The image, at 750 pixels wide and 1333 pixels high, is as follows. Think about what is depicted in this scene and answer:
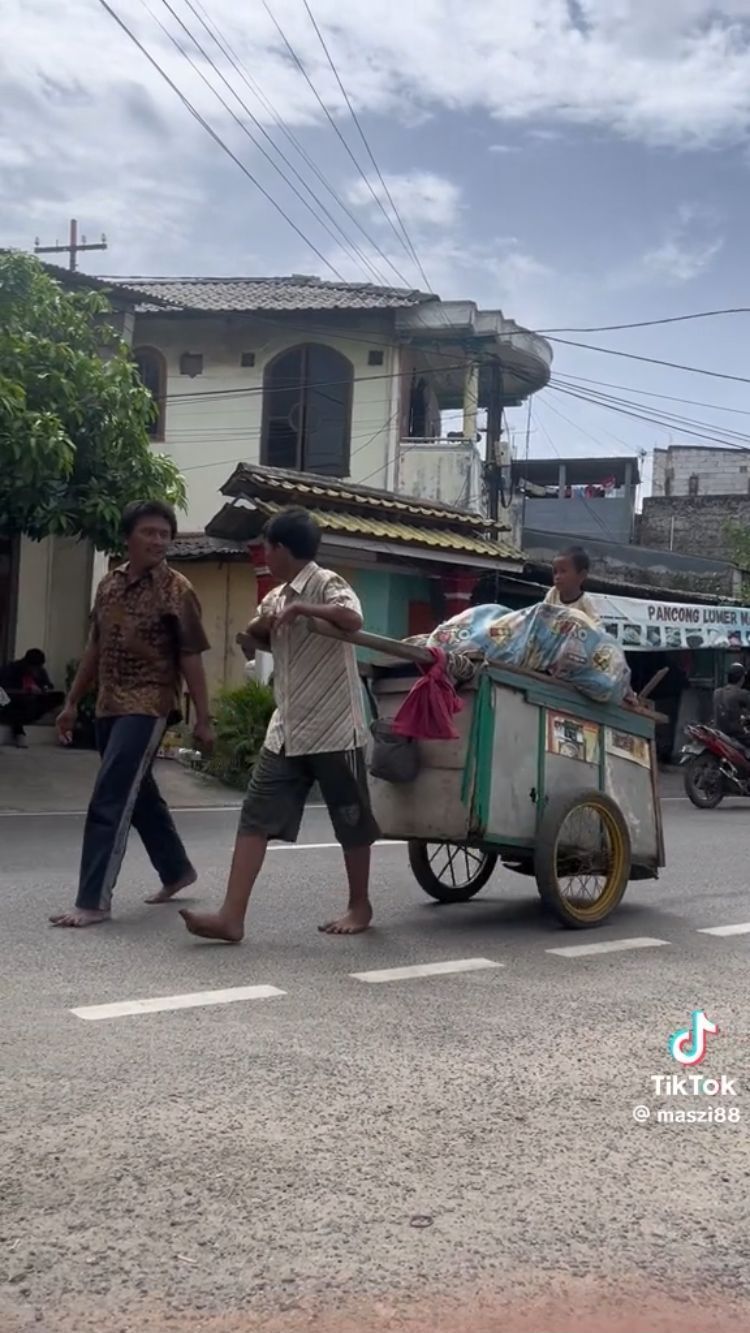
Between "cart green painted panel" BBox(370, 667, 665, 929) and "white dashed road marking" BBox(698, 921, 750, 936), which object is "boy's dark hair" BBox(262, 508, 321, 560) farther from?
"white dashed road marking" BBox(698, 921, 750, 936)

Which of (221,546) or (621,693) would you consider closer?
(621,693)

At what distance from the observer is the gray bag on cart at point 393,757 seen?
608 cm

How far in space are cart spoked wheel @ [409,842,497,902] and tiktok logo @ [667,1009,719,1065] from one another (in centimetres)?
208

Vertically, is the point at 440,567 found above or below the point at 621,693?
above

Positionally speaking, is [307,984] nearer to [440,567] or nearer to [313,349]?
[440,567]

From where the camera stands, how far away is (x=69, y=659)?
57.4 ft

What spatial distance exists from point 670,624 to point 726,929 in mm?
12965

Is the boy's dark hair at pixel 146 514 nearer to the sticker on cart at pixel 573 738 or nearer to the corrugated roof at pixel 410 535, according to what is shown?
the sticker on cart at pixel 573 738

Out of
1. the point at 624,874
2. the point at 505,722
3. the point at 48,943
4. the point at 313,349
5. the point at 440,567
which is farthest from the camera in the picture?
the point at 313,349

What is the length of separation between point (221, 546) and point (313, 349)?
205 inches

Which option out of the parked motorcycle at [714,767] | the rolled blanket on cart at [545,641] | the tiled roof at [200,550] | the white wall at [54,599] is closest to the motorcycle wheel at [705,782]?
the parked motorcycle at [714,767]

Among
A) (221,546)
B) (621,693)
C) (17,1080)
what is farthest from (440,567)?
(17,1080)

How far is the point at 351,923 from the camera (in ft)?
19.6

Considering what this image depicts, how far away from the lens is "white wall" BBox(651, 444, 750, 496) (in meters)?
44.1
